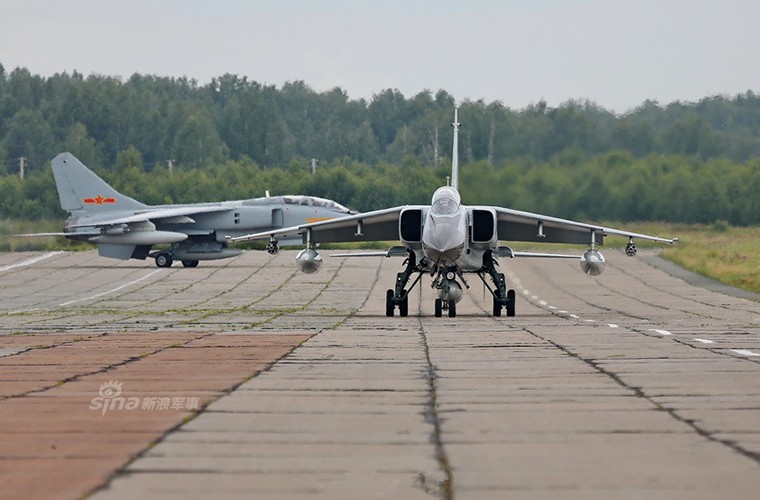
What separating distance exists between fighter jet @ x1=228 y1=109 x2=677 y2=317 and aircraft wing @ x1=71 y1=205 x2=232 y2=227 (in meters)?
19.4

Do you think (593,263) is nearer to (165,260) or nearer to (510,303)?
(510,303)

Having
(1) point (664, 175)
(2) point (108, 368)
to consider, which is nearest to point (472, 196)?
(1) point (664, 175)

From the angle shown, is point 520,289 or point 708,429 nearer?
point 708,429

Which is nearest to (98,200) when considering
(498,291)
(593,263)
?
(498,291)

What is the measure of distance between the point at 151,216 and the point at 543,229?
2207 centimetres

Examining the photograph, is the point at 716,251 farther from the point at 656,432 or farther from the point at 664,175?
the point at 656,432

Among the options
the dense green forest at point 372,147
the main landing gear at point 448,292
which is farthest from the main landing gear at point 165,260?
the main landing gear at point 448,292

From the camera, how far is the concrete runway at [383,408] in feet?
21.4

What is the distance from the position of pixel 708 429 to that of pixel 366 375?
4.46m

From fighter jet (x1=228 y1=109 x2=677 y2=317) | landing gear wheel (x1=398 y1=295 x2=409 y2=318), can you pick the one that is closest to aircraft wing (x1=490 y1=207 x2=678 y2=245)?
fighter jet (x1=228 y1=109 x2=677 y2=317)

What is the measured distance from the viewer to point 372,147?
7475 cm

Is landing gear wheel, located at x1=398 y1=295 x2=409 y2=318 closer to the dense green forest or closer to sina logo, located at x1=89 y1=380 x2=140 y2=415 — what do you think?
the dense green forest

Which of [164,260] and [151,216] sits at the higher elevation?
[151,216]

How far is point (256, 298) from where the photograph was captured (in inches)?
1289
